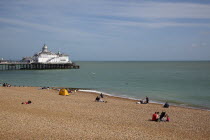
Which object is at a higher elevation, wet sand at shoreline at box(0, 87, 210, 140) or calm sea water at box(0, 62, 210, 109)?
calm sea water at box(0, 62, 210, 109)

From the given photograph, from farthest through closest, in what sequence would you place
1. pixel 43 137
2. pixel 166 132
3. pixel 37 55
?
pixel 37 55
pixel 166 132
pixel 43 137

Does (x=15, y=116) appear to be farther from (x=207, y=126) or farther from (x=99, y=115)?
(x=207, y=126)

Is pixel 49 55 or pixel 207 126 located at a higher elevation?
pixel 49 55

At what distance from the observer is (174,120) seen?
1360 centimetres

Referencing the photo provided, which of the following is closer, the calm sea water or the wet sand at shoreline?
the wet sand at shoreline

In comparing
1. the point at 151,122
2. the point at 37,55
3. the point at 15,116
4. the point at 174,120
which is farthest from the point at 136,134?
the point at 37,55

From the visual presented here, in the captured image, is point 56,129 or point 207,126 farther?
point 207,126

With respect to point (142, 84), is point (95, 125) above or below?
below

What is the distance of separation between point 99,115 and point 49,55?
64750 millimetres

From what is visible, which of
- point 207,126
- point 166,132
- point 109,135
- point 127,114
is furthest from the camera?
point 127,114

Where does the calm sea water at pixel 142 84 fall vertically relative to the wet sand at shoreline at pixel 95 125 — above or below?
above

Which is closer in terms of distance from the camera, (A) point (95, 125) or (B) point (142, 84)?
(A) point (95, 125)

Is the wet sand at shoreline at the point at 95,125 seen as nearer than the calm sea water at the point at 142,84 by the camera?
Yes

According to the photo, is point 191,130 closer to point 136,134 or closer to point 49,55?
point 136,134
